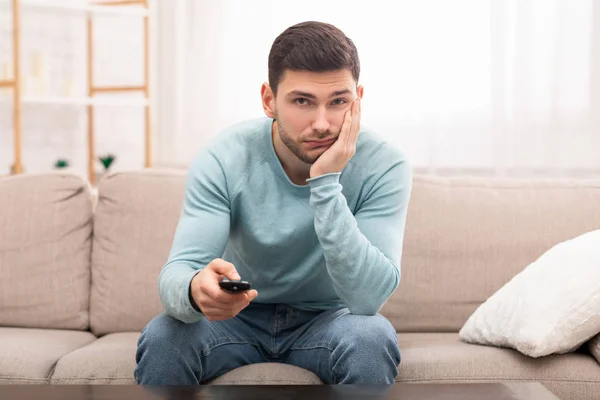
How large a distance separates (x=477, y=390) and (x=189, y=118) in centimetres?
→ 246

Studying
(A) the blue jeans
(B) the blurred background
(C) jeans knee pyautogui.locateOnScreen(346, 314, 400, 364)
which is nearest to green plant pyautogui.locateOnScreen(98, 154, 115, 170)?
(B) the blurred background

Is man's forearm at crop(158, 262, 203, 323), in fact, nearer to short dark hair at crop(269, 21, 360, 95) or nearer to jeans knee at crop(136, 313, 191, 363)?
jeans knee at crop(136, 313, 191, 363)

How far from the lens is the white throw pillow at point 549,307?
67.5 inches

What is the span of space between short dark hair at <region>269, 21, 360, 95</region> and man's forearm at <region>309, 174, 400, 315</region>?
0.75 ft

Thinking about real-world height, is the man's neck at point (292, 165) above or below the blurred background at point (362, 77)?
below

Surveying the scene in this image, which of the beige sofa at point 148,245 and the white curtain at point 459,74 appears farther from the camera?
the white curtain at point 459,74

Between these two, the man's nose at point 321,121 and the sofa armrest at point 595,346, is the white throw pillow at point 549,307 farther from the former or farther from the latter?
the man's nose at point 321,121

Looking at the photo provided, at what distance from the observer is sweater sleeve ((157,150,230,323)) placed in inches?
60.4

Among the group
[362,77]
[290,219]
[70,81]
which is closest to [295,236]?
[290,219]

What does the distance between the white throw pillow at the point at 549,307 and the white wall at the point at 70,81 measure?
214cm

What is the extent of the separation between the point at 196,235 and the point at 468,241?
32.3 inches

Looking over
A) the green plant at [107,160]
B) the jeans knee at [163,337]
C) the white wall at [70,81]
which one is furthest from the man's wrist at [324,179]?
the green plant at [107,160]

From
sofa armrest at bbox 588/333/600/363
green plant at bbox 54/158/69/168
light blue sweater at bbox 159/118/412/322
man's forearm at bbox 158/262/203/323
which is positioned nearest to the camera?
man's forearm at bbox 158/262/203/323

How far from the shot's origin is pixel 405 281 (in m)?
2.14
